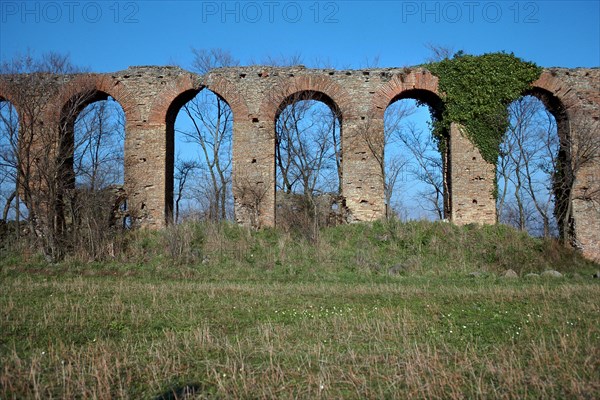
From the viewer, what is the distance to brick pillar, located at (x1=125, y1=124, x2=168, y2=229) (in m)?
16.5

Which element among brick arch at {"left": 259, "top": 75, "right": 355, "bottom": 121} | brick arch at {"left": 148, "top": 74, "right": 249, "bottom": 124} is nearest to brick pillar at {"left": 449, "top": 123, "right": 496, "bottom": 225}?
brick arch at {"left": 259, "top": 75, "right": 355, "bottom": 121}

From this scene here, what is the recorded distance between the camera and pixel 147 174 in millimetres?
16672

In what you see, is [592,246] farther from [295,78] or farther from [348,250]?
[295,78]

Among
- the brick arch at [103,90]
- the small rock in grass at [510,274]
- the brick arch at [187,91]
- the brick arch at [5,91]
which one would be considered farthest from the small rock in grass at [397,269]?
the brick arch at [5,91]

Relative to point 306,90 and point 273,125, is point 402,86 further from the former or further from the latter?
point 273,125

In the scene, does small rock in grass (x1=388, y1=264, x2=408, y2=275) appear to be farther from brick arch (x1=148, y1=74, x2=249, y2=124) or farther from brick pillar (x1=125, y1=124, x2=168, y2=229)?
brick pillar (x1=125, y1=124, x2=168, y2=229)

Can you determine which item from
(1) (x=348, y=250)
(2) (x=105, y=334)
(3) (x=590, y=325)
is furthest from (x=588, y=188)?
(2) (x=105, y=334)

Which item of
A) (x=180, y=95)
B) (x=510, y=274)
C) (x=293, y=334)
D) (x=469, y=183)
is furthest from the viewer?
(x=180, y=95)

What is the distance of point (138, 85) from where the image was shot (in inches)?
669

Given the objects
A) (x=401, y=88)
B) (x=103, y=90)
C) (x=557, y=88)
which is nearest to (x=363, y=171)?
(x=401, y=88)

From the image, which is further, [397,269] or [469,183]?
[469,183]

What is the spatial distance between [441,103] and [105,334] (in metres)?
14.3

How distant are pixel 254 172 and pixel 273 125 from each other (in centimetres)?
170

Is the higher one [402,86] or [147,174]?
[402,86]
